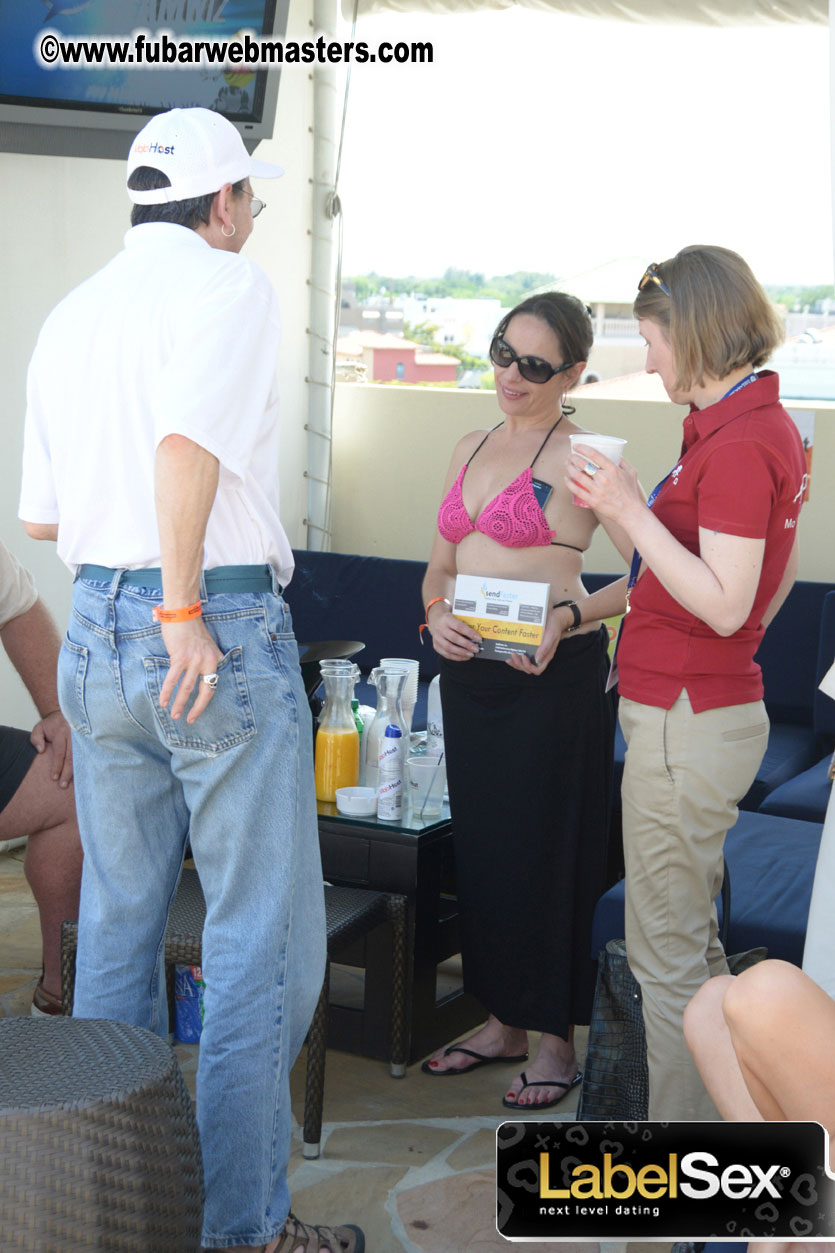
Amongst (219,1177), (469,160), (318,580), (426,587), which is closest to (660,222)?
(469,160)

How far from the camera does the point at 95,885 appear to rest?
191 centimetres

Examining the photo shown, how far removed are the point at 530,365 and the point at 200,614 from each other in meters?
1.16

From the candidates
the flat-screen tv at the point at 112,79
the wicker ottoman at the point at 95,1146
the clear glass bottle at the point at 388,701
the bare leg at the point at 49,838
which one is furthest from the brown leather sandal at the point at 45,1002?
the flat-screen tv at the point at 112,79

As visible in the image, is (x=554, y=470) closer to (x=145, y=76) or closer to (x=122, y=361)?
(x=122, y=361)

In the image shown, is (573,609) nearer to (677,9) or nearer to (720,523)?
(720,523)

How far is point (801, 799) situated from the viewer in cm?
361

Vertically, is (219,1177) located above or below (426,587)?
below

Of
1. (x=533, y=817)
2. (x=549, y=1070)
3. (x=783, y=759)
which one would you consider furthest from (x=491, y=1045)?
(x=783, y=759)

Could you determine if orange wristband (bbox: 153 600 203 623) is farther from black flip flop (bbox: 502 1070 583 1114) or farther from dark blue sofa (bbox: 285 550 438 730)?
dark blue sofa (bbox: 285 550 438 730)

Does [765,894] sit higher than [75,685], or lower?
lower

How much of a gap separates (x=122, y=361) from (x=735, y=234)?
154 inches

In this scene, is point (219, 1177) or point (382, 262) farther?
point (382, 262)

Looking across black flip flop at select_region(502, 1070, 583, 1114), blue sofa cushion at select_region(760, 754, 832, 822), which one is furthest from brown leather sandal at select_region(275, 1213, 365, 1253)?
blue sofa cushion at select_region(760, 754, 832, 822)

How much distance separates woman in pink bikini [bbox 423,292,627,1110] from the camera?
8.55ft
